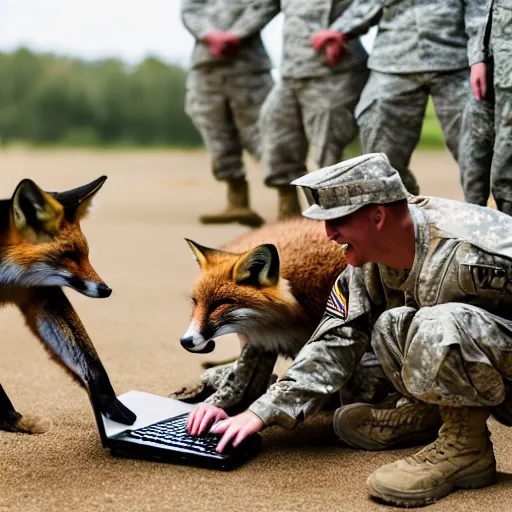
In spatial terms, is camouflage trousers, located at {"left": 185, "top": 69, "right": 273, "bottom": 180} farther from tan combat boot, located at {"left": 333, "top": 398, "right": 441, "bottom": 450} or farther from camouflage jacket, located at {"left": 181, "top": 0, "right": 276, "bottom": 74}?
tan combat boot, located at {"left": 333, "top": 398, "right": 441, "bottom": 450}

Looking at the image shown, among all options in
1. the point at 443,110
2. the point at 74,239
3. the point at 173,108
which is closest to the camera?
the point at 74,239

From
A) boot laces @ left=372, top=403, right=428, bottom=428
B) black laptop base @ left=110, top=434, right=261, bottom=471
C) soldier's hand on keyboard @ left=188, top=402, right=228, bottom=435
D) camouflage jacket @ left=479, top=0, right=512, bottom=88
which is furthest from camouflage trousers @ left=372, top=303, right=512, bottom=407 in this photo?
camouflage jacket @ left=479, top=0, right=512, bottom=88

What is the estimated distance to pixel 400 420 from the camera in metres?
2.73

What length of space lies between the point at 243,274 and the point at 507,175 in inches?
49.6

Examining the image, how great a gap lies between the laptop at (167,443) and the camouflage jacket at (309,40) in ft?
9.17

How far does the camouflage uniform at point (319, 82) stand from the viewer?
5.10m

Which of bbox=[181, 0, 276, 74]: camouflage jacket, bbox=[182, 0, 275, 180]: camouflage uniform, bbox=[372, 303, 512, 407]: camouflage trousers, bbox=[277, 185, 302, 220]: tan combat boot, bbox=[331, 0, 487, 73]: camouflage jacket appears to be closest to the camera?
bbox=[372, 303, 512, 407]: camouflage trousers

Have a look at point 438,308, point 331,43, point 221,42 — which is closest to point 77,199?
point 438,308

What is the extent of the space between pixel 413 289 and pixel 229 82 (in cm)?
452

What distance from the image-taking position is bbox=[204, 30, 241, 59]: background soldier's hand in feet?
21.1

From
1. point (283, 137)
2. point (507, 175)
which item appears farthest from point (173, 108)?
point (507, 175)

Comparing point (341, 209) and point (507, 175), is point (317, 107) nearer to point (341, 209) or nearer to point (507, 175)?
point (507, 175)

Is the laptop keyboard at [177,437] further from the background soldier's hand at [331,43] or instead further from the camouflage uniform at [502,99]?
the background soldier's hand at [331,43]

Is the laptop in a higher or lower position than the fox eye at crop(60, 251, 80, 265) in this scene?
lower
